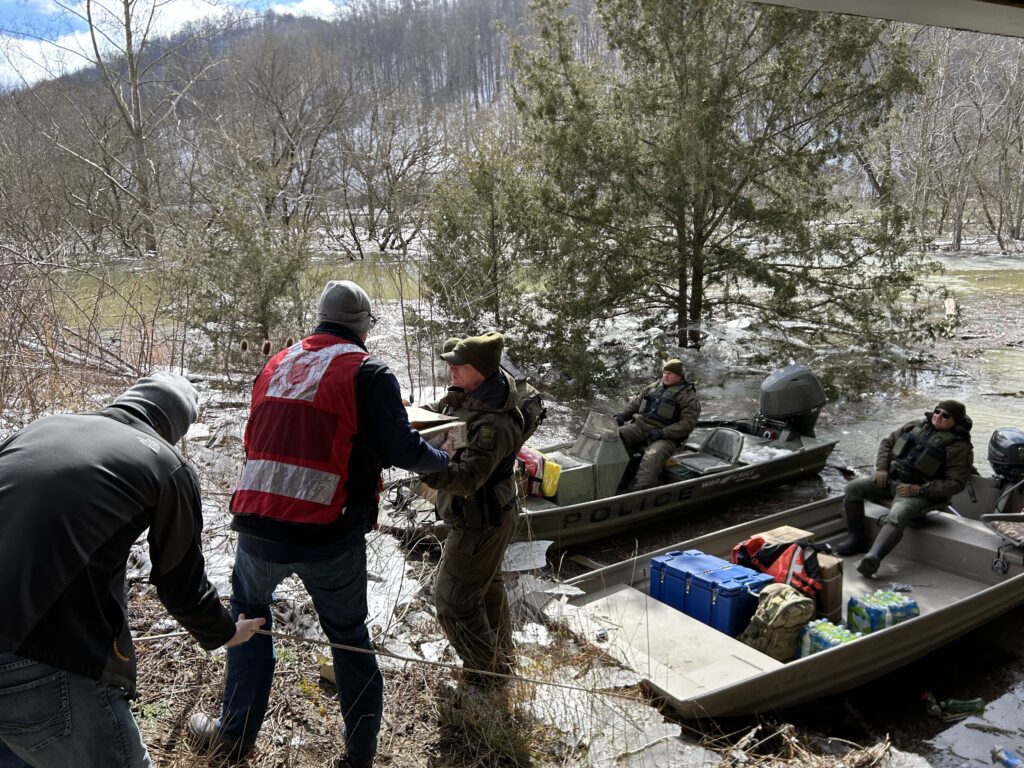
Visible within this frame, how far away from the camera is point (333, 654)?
138 inches

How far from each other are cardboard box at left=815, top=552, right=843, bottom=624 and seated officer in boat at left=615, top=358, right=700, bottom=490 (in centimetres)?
274

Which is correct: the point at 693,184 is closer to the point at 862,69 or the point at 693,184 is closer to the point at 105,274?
the point at 862,69

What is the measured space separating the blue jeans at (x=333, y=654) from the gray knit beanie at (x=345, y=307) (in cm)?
101

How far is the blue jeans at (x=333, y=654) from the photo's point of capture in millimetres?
3373

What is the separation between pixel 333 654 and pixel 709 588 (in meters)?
2.99

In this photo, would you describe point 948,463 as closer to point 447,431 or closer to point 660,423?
point 660,423

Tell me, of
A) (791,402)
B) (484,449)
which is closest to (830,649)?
(484,449)

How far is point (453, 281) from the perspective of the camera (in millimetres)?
14062

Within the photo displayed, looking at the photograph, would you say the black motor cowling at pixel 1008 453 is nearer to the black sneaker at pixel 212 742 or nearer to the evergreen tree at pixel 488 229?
the black sneaker at pixel 212 742

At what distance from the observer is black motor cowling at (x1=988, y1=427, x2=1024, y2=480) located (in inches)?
278

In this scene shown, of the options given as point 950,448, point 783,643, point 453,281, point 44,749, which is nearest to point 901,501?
point 950,448

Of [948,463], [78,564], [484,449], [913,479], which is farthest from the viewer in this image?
[913,479]

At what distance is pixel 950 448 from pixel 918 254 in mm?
8198

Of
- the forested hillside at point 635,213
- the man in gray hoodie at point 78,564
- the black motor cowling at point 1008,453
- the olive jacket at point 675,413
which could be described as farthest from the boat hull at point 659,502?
the forested hillside at point 635,213
